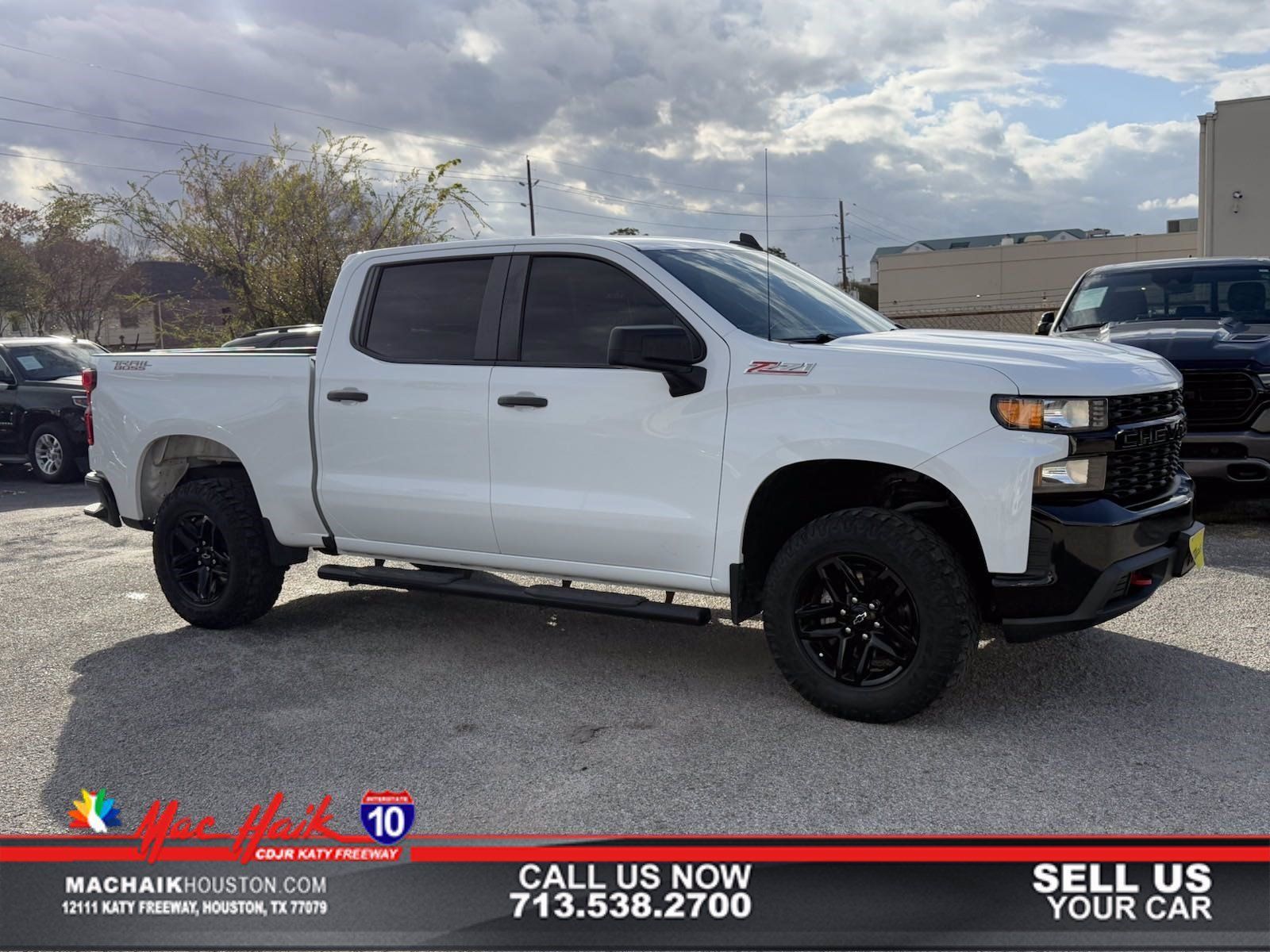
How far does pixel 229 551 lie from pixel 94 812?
7.62 feet

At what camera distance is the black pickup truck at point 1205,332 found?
7.77m

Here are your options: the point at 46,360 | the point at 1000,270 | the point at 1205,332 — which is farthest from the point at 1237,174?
the point at 1000,270

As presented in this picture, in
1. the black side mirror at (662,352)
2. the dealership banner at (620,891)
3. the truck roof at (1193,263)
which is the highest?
the truck roof at (1193,263)

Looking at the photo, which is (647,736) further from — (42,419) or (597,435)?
(42,419)

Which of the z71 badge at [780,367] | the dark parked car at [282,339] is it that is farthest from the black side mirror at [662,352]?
the dark parked car at [282,339]

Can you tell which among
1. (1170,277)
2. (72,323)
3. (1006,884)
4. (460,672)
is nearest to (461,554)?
(460,672)

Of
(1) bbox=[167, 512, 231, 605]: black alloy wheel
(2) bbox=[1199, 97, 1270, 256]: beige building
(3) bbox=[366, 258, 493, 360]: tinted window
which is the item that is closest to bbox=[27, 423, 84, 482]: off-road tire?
(1) bbox=[167, 512, 231, 605]: black alloy wheel

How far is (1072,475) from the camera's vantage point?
4.12 m

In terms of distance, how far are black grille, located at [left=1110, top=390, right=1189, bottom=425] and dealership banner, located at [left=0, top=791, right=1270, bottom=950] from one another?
153 cm

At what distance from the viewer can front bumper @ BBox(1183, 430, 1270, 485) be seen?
7.71 metres

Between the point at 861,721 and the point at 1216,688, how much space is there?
5.09ft

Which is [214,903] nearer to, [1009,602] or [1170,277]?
[1009,602]

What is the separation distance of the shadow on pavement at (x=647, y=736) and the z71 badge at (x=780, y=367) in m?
1.36

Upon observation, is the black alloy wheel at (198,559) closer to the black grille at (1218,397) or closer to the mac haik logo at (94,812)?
the mac haik logo at (94,812)
